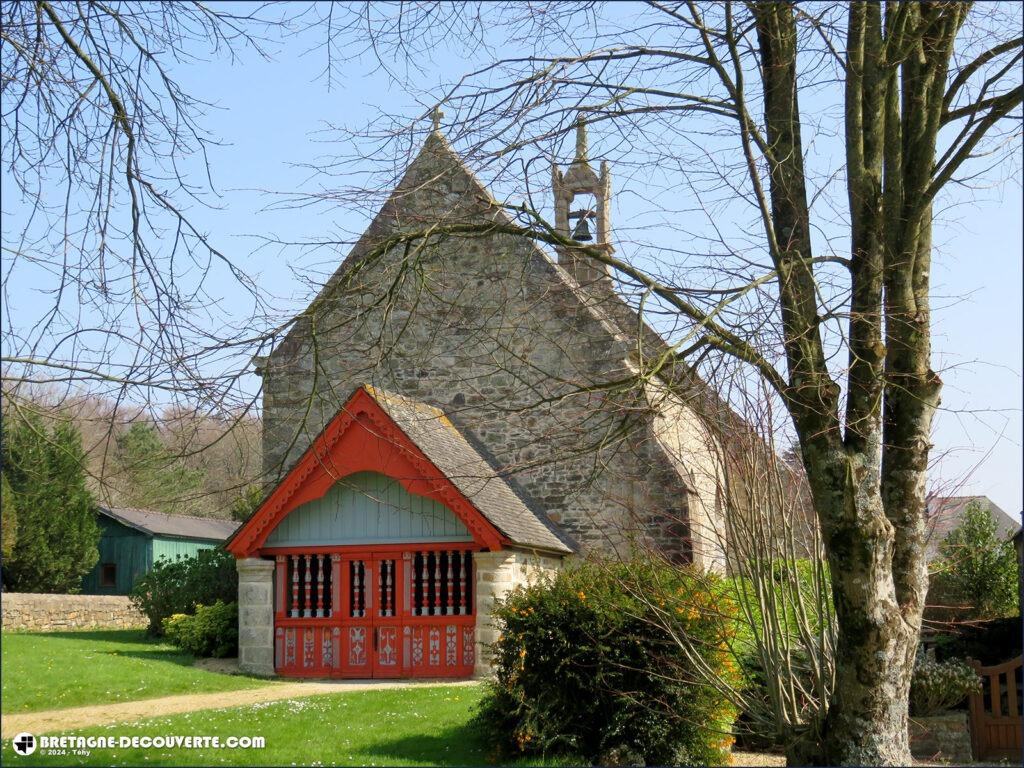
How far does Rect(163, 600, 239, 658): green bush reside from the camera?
17.4 metres

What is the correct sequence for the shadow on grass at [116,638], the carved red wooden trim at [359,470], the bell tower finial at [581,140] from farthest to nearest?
the shadow on grass at [116,638]
the carved red wooden trim at [359,470]
the bell tower finial at [581,140]

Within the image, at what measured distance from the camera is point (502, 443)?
1916cm

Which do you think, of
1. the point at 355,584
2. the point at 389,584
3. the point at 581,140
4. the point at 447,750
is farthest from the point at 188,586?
the point at 581,140

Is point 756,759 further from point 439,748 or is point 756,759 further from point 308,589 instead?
point 308,589

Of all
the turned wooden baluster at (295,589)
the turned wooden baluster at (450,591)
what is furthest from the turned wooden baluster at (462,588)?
the turned wooden baluster at (295,589)

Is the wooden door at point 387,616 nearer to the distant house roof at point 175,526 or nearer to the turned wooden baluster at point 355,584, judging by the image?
the turned wooden baluster at point 355,584

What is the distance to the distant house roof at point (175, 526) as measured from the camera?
33809 millimetres

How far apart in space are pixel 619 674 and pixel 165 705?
585cm

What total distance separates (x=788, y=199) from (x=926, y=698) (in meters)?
7.15

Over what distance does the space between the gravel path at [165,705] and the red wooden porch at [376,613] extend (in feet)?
1.84

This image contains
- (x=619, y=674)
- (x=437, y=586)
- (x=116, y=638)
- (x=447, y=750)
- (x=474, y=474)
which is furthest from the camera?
(x=116, y=638)

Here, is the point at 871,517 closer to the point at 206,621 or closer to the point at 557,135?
the point at 557,135

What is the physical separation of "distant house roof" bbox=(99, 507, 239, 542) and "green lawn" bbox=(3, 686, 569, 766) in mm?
19753

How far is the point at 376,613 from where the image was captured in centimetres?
1611
